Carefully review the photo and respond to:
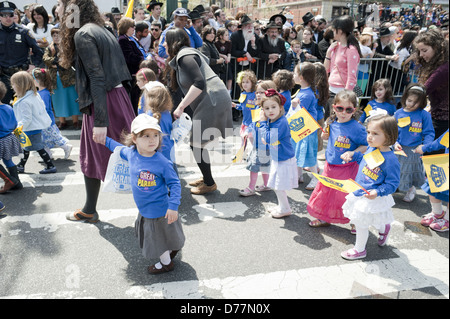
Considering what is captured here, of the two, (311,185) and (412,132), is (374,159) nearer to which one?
(412,132)

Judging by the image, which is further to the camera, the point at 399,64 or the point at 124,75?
the point at 399,64

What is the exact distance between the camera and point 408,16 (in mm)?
27047

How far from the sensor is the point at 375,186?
3.24 m

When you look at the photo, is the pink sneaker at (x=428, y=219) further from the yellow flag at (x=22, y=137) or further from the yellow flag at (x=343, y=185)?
the yellow flag at (x=22, y=137)

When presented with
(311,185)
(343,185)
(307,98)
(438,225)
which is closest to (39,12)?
(307,98)

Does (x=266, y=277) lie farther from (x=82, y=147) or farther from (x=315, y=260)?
(x=82, y=147)

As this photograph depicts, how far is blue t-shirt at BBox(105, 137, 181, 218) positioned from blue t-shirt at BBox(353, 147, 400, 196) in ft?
5.25

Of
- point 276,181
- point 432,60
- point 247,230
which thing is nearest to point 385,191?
point 276,181

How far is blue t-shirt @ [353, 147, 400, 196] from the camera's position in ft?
10.2

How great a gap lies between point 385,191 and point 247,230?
1.43m

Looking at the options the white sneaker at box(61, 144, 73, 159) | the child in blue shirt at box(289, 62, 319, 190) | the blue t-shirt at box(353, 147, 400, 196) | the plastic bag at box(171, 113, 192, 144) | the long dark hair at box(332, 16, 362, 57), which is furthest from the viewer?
the white sneaker at box(61, 144, 73, 159)

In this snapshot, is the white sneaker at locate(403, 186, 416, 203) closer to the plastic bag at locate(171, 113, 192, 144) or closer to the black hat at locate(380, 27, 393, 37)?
the plastic bag at locate(171, 113, 192, 144)

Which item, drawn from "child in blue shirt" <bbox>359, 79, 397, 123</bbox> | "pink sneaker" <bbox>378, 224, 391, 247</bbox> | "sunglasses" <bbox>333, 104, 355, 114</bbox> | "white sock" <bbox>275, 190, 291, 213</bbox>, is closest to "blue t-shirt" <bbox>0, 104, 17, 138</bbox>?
"white sock" <bbox>275, 190, 291, 213</bbox>

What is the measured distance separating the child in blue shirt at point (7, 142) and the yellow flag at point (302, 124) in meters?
3.40
